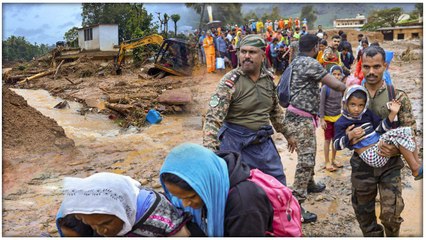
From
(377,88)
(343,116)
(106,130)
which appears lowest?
(106,130)

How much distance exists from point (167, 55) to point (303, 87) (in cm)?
1121

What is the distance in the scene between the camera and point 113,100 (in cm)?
1024

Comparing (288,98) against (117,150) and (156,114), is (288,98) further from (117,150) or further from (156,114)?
(156,114)

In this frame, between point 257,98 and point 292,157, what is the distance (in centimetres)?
296

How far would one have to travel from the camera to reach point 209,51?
1510 cm

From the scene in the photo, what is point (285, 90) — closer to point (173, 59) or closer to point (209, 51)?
point (173, 59)

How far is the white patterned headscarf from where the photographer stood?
1.57m

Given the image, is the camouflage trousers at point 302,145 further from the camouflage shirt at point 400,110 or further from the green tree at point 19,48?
the green tree at point 19,48

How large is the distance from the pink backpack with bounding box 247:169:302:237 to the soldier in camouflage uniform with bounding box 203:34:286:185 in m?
0.97

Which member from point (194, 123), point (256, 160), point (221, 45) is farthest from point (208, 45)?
point (256, 160)

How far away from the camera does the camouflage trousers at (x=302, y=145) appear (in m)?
3.60

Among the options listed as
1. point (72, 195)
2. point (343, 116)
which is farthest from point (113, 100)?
point (72, 195)

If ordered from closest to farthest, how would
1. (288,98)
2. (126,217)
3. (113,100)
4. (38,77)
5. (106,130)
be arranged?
(126,217), (288,98), (106,130), (113,100), (38,77)

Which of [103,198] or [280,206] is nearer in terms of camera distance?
[103,198]
